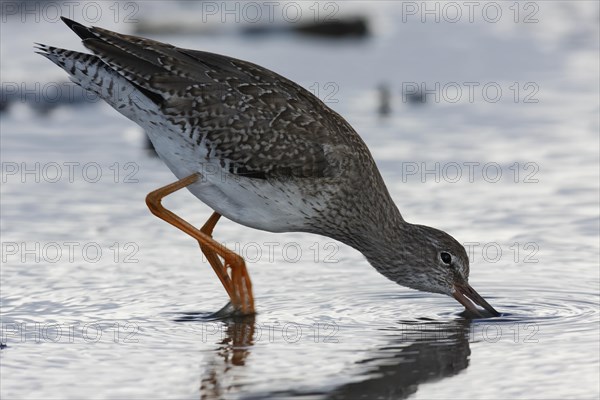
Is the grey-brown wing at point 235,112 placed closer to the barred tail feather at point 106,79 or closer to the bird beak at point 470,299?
the barred tail feather at point 106,79

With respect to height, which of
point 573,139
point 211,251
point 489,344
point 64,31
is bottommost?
point 489,344

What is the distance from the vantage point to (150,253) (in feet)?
36.8

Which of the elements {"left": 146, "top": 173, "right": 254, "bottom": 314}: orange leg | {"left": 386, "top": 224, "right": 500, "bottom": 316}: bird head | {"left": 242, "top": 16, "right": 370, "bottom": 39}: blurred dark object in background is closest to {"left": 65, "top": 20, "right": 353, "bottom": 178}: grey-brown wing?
{"left": 146, "top": 173, "right": 254, "bottom": 314}: orange leg

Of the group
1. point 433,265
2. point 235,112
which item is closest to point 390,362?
point 433,265

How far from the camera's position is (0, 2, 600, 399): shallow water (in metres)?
8.18

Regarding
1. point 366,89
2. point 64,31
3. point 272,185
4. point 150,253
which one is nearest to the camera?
point 272,185

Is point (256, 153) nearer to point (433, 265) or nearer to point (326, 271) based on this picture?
point (326, 271)

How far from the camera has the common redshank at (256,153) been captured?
10.1m

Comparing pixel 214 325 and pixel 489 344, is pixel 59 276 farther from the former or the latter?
pixel 489 344

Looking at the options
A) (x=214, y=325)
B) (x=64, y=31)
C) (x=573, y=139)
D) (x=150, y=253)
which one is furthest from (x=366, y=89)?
(x=214, y=325)

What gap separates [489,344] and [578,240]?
9.16ft

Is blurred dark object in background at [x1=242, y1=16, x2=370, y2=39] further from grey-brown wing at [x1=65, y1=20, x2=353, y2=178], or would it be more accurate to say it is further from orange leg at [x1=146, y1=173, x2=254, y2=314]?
grey-brown wing at [x1=65, y1=20, x2=353, y2=178]

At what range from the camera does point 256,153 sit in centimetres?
1012

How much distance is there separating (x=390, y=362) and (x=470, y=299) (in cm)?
173
